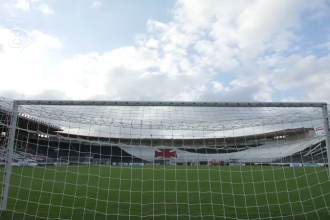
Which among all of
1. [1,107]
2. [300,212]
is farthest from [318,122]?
[1,107]

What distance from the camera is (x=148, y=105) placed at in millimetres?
5477

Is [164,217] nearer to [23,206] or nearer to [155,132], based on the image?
[155,132]

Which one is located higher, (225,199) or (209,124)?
(209,124)

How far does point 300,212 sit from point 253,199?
1.74 meters

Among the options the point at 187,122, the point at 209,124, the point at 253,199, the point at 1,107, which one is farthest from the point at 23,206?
the point at 253,199

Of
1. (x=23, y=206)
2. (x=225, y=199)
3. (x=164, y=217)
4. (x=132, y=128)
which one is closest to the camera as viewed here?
(x=164, y=217)

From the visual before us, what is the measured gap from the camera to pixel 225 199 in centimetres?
694

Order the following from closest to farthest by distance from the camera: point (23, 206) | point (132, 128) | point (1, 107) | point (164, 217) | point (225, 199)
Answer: point (164, 217) < point (1, 107) < point (23, 206) < point (132, 128) < point (225, 199)

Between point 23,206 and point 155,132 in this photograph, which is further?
point 155,132

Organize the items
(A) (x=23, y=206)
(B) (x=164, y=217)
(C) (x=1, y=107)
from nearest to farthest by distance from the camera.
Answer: (B) (x=164, y=217)
(C) (x=1, y=107)
(A) (x=23, y=206)

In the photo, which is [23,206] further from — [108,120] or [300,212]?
[300,212]

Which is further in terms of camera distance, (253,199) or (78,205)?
(253,199)

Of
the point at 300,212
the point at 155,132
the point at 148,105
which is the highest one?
the point at 148,105

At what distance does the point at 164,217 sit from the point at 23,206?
3407 millimetres
